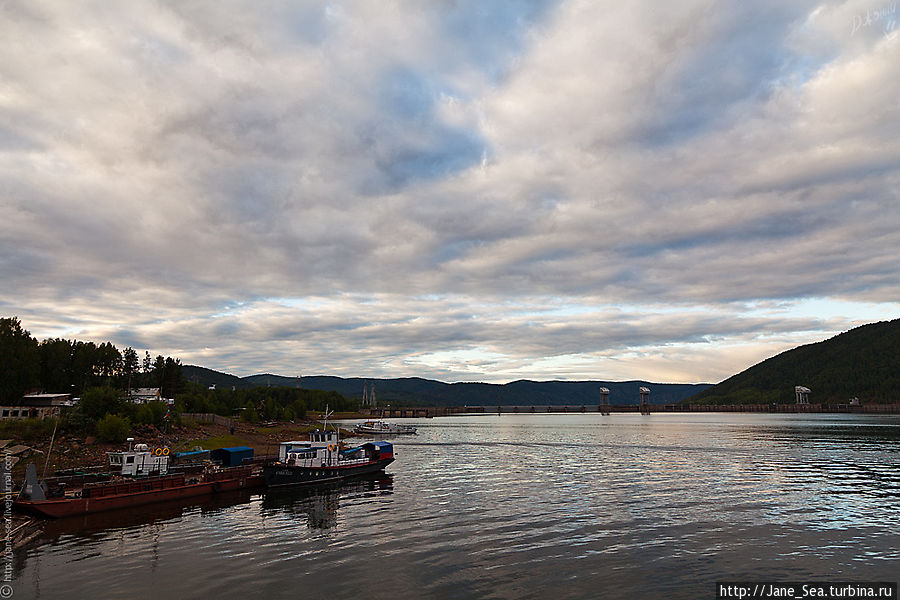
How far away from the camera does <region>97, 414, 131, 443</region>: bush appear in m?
94.3

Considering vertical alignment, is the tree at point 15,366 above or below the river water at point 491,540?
above

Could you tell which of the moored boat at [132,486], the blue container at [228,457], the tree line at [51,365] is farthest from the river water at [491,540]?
the tree line at [51,365]

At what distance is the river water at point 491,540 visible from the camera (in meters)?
33.3

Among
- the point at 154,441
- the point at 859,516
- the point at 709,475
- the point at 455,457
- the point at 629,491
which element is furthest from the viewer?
the point at 455,457

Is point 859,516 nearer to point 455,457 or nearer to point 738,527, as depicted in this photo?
point 738,527

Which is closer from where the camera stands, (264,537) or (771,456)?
(264,537)

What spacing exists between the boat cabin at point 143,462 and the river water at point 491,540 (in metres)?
9.64

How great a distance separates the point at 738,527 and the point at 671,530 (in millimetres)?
6434

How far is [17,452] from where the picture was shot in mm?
80375

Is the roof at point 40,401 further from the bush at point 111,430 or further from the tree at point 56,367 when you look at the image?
the bush at point 111,430

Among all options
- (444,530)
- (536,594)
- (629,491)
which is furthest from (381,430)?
(536,594)

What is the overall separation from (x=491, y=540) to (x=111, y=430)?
8216 cm

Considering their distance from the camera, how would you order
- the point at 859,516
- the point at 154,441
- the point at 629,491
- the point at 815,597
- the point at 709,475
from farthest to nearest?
1. the point at 154,441
2. the point at 709,475
3. the point at 629,491
4. the point at 859,516
5. the point at 815,597

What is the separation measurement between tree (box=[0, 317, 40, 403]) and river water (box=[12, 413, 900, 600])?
98.4 m
